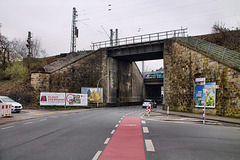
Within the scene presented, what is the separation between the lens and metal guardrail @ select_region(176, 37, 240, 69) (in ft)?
62.5

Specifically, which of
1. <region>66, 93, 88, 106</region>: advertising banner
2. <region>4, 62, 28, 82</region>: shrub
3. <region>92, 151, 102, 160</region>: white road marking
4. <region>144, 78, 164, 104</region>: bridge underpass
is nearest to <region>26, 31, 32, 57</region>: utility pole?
<region>4, 62, 28, 82</region>: shrub

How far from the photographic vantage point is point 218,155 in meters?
5.71

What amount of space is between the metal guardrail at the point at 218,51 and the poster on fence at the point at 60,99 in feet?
56.8

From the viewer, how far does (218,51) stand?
872 inches

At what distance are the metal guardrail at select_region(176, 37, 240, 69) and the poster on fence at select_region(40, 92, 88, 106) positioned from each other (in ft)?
56.8

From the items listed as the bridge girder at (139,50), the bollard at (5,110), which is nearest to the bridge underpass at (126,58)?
the bridge girder at (139,50)

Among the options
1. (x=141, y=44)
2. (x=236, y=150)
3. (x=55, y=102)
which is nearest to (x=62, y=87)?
(x=55, y=102)

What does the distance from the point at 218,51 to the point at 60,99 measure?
20.9 metres

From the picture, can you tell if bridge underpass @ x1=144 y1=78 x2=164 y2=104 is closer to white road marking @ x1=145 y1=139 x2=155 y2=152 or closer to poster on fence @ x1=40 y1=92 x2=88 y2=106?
poster on fence @ x1=40 y1=92 x2=88 y2=106

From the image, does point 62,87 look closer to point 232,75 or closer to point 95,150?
point 232,75

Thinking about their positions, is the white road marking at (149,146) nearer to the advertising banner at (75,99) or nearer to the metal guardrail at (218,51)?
the metal guardrail at (218,51)

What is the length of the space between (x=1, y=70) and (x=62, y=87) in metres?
12.6

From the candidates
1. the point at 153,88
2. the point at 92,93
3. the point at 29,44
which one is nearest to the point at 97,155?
the point at 92,93

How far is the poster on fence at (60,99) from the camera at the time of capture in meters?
28.0
